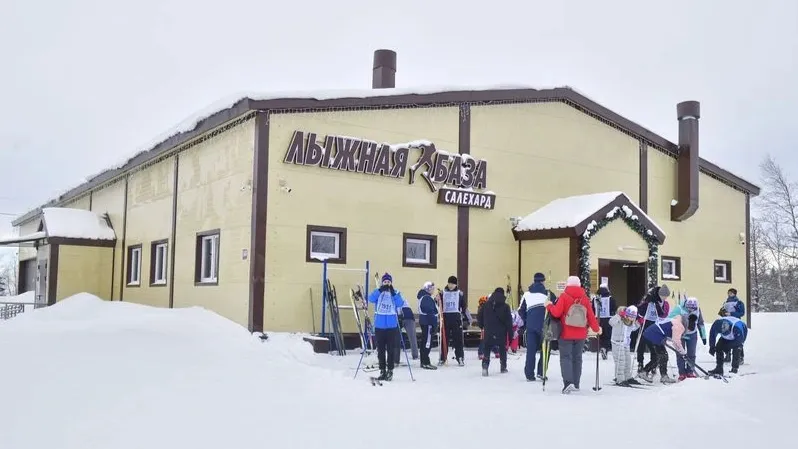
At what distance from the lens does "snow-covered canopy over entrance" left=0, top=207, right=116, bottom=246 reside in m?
21.2

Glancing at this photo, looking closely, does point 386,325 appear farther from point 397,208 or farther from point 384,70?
point 384,70

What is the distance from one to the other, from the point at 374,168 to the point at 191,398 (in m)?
8.21

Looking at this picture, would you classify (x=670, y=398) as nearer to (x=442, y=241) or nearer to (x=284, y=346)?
(x=284, y=346)

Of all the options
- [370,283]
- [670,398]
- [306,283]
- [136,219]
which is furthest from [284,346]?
[136,219]

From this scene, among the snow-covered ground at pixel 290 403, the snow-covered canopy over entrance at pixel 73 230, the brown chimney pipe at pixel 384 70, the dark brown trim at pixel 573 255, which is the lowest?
the snow-covered ground at pixel 290 403

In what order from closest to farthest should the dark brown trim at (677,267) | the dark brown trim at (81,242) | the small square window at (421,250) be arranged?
the small square window at (421,250) < the dark brown trim at (677,267) < the dark brown trim at (81,242)

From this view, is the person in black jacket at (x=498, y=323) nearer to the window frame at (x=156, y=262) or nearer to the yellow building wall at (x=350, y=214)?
the yellow building wall at (x=350, y=214)

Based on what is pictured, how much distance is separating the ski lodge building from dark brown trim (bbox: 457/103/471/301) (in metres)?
0.04

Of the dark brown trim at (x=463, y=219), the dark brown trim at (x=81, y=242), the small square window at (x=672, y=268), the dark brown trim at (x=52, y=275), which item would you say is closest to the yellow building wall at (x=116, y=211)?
the dark brown trim at (x=81, y=242)

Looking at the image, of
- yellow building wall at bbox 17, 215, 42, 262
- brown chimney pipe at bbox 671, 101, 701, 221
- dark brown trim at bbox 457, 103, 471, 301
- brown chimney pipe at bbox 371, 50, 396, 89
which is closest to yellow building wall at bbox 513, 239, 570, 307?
dark brown trim at bbox 457, 103, 471, 301

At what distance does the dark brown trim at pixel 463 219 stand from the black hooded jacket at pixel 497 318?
436 cm

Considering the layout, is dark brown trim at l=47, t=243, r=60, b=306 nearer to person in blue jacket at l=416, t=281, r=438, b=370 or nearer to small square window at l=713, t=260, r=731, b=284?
person in blue jacket at l=416, t=281, r=438, b=370

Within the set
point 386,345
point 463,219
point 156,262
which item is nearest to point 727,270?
point 463,219

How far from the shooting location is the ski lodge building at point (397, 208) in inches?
570
